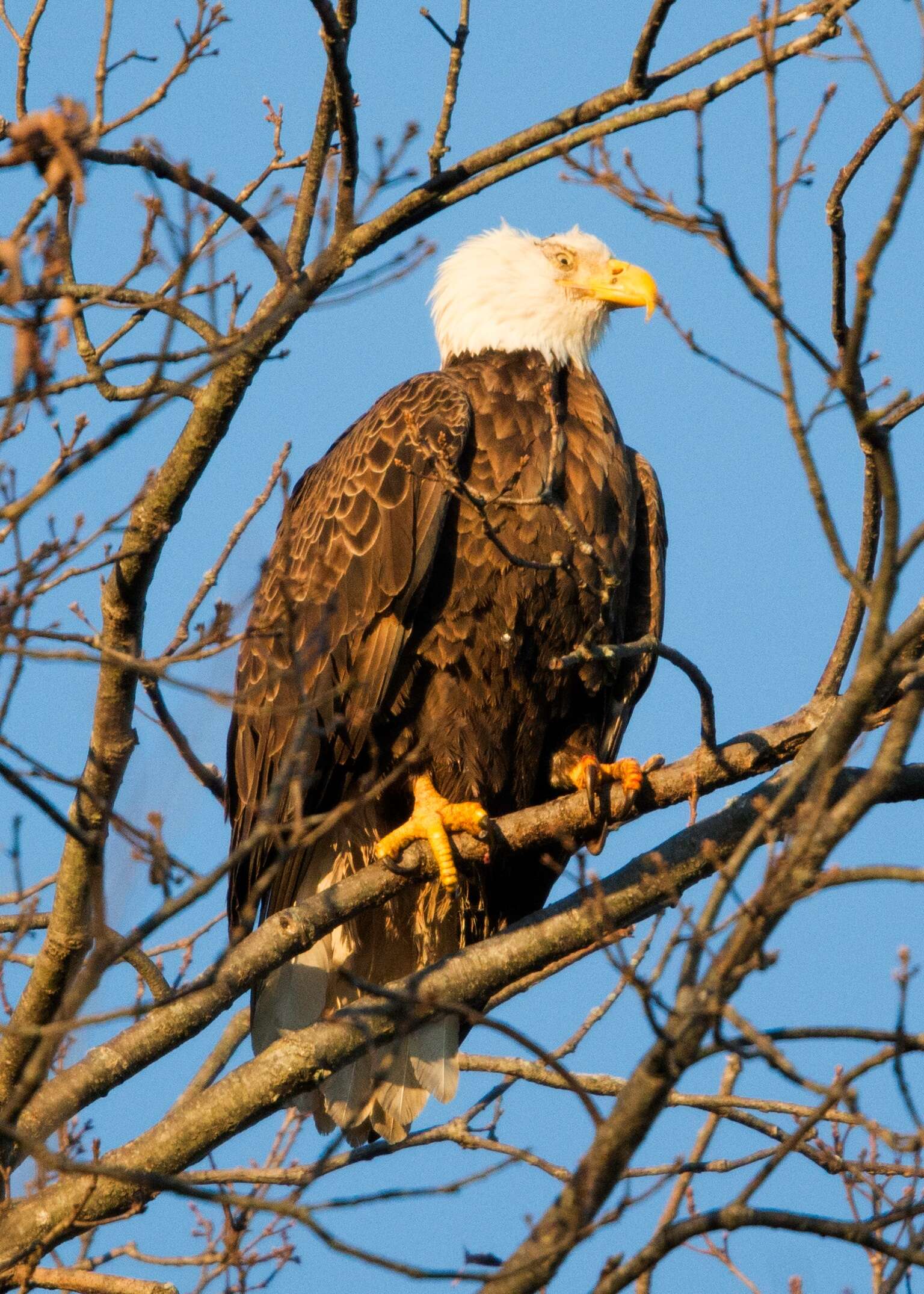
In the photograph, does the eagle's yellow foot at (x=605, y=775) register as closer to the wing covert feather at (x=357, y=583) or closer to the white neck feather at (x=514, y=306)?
the wing covert feather at (x=357, y=583)

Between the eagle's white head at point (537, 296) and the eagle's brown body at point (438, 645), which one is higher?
the eagle's white head at point (537, 296)

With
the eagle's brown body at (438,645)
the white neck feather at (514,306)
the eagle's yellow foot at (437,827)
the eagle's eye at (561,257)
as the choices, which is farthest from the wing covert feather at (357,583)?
the eagle's eye at (561,257)

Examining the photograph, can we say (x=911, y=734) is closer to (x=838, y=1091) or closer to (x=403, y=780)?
(x=838, y=1091)

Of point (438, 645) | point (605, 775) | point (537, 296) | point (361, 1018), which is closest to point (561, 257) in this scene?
point (537, 296)

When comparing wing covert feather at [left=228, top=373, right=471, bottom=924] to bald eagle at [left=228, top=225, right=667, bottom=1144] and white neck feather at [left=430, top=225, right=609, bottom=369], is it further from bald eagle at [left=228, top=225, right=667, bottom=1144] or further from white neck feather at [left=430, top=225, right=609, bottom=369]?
white neck feather at [left=430, top=225, right=609, bottom=369]

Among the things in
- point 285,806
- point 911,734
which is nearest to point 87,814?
point 285,806

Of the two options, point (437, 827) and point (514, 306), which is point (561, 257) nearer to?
point (514, 306)

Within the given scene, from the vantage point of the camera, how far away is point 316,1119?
5297 mm

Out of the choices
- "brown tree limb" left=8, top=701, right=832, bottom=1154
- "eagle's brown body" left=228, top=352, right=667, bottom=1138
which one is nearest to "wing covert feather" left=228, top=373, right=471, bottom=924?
"eagle's brown body" left=228, top=352, right=667, bottom=1138

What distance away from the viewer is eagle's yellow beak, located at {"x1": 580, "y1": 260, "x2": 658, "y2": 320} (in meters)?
5.82

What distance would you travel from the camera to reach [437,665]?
5.02 meters

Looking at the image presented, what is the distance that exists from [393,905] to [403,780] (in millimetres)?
663

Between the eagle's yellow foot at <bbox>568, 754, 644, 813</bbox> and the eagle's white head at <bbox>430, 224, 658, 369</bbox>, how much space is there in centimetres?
156

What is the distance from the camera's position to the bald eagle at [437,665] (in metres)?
4.85
